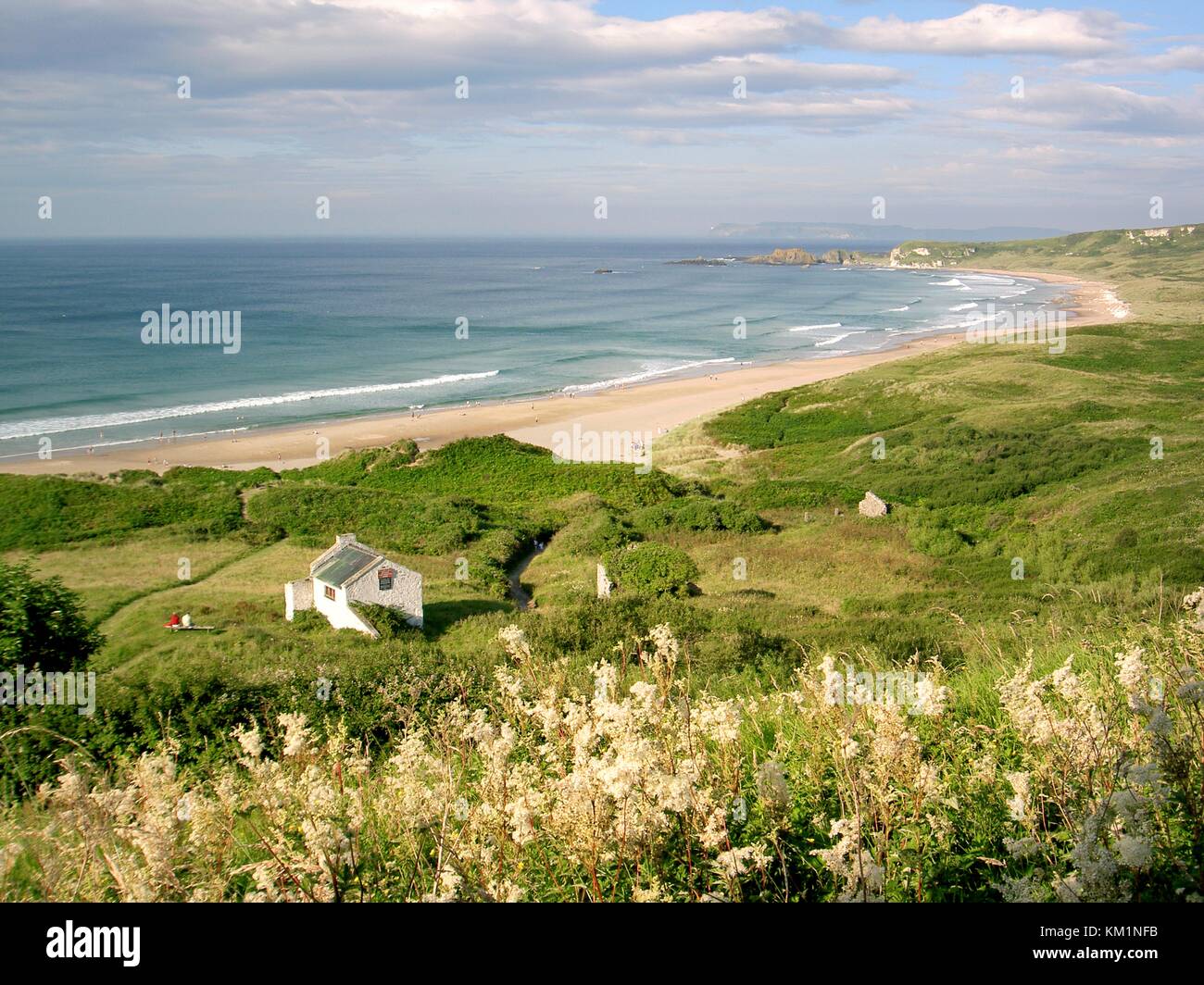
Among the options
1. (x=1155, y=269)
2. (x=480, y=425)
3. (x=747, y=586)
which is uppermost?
(x=1155, y=269)

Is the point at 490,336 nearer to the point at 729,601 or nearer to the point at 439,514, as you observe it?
the point at 439,514

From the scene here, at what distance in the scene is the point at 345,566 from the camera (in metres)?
21.7

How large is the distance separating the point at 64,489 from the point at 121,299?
326ft

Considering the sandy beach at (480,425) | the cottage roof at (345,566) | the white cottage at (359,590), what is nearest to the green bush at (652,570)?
the white cottage at (359,590)

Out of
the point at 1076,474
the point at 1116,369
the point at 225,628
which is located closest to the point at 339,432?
the point at 225,628

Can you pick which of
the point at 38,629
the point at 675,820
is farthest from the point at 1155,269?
the point at 675,820

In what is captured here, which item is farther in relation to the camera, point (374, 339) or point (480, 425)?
point (374, 339)

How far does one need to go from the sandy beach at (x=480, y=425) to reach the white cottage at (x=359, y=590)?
25.4 meters

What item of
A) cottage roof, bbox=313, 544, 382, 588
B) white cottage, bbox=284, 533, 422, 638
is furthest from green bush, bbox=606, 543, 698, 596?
cottage roof, bbox=313, 544, 382, 588

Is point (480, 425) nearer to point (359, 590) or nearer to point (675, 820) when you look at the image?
point (359, 590)

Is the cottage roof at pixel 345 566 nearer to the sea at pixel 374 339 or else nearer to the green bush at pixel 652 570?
the green bush at pixel 652 570

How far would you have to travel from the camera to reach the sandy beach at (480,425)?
4647 cm

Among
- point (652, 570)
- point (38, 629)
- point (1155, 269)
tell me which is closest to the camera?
point (38, 629)

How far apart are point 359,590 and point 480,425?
36014mm
